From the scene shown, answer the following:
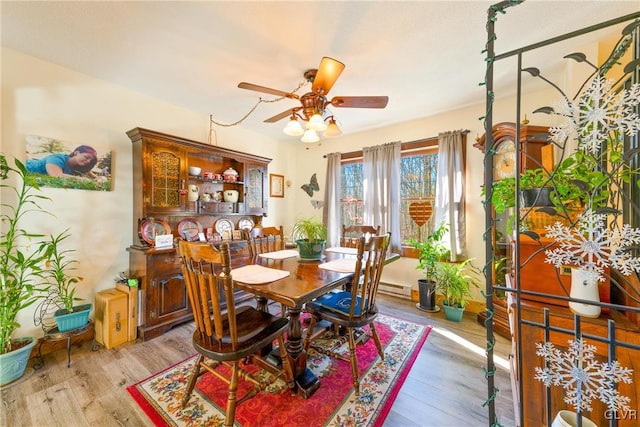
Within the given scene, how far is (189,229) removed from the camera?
3000 millimetres

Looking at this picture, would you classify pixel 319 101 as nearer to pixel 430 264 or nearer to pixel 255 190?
pixel 255 190

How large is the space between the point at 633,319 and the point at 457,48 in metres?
2.01

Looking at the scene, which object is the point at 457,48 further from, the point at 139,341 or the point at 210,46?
the point at 139,341

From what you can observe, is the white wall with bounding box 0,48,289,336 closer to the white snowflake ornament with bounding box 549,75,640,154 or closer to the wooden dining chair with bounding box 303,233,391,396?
the wooden dining chair with bounding box 303,233,391,396

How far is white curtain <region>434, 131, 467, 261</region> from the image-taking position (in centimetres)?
295

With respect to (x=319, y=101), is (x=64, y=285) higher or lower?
lower

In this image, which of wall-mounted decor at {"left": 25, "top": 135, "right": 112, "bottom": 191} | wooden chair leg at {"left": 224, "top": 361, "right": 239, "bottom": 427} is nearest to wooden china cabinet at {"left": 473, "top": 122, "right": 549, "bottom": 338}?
wooden chair leg at {"left": 224, "top": 361, "right": 239, "bottom": 427}

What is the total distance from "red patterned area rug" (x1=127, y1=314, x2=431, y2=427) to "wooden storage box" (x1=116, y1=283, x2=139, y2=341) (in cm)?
73

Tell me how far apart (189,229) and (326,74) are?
97.8 inches

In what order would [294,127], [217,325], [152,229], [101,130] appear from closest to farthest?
1. [217,325]
2. [294,127]
3. [101,130]
4. [152,229]

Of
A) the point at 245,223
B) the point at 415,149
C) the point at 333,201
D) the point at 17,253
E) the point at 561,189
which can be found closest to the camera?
the point at 561,189

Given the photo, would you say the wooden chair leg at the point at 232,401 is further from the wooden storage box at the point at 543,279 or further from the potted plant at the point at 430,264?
the potted plant at the point at 430,264

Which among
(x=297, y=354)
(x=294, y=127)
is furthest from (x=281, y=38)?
(x=297, y=354)

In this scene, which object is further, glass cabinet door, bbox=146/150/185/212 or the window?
the window
